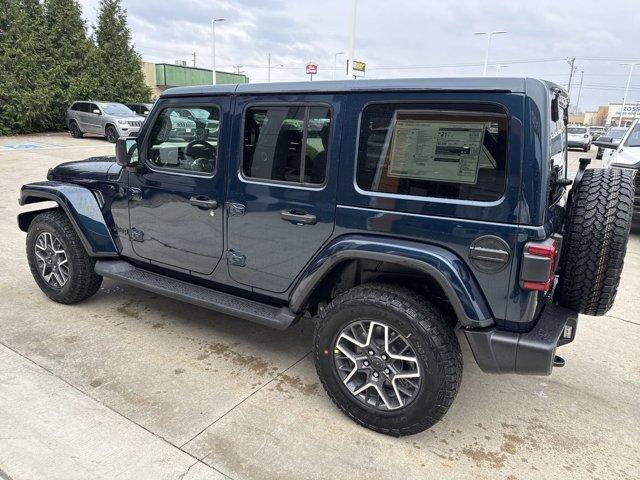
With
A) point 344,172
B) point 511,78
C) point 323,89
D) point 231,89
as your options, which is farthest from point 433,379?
point 231,89

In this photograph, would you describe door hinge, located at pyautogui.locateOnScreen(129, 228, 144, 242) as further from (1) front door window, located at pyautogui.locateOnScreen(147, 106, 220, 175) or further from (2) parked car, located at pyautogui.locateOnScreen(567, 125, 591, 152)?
(2) parked car, located at pyautogui.locateOnScreen(567, 125, 591, 152)

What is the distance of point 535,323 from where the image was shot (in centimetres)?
237

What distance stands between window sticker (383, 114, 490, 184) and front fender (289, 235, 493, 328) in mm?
366

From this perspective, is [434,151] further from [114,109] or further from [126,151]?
[114,109]

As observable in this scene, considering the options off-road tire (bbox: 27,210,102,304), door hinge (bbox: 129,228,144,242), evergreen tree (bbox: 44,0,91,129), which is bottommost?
off-road tire (bbox: 27,210,102,304)

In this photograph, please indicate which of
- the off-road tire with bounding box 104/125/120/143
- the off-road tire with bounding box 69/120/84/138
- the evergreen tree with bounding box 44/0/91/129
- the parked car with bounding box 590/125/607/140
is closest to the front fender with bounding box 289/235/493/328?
the off-road tire with bounding box 104/125/120/143

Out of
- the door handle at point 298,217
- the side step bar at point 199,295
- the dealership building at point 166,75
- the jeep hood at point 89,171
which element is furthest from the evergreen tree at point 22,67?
the door handle at point 298,217

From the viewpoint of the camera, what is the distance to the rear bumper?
2217 millimetres

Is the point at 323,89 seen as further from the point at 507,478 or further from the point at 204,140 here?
the point at 507,478

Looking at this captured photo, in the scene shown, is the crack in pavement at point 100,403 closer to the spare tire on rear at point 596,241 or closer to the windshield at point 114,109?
the spare tire on rear at point 596,241

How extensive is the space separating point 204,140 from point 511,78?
197 centimetres

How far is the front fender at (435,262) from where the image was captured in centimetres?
225

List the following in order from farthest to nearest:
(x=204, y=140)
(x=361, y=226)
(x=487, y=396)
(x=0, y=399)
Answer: (x=204, y=140) < (x=487, y=396) < (x=0, y=399) < (x=361, y=226)

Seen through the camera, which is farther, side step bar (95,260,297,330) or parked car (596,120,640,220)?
parked car (596,120,640,220)
